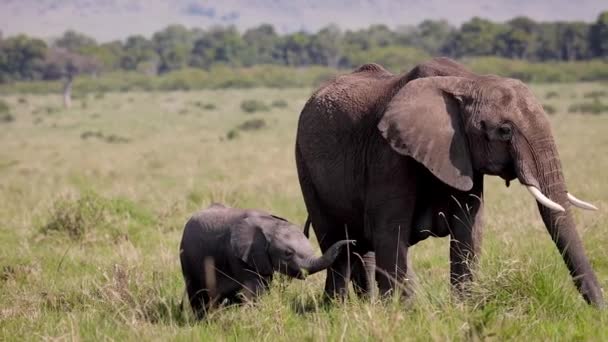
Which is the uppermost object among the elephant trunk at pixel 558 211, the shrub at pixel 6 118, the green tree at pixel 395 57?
the elephant trunk at pixel 558 211

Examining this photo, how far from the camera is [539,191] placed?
17.0ft

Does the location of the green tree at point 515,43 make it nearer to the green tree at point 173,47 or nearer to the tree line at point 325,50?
the tree line at point 325,50

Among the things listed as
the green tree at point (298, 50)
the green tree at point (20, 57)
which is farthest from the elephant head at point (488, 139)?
the green tree at point (298, 50)

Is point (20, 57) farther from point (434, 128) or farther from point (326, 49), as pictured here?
point (434, 128)

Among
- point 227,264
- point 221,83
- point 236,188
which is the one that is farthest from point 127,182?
point 221,83

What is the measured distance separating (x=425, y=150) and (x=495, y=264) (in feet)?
2.98

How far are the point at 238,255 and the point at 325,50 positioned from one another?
85.5 meters

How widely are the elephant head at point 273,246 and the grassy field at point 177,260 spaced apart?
16cm

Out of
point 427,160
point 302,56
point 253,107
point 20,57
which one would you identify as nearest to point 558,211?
point 427,160

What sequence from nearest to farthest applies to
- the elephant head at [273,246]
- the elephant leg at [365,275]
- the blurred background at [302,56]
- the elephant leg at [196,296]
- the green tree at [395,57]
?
the elephant head at [273,246], the elephant leg at [196,296], the elephant leg at [365,275], the blurred background at [302,56], the green tree at [395,57]

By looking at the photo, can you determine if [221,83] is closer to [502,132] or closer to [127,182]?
[127,182]

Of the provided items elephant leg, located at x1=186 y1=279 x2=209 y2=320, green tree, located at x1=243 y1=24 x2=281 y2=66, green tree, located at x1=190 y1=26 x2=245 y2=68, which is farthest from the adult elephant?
green tree, located at x1=243 y1=24 x2=281 y2=66

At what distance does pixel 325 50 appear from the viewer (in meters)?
90.8

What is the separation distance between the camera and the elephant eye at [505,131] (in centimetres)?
528
